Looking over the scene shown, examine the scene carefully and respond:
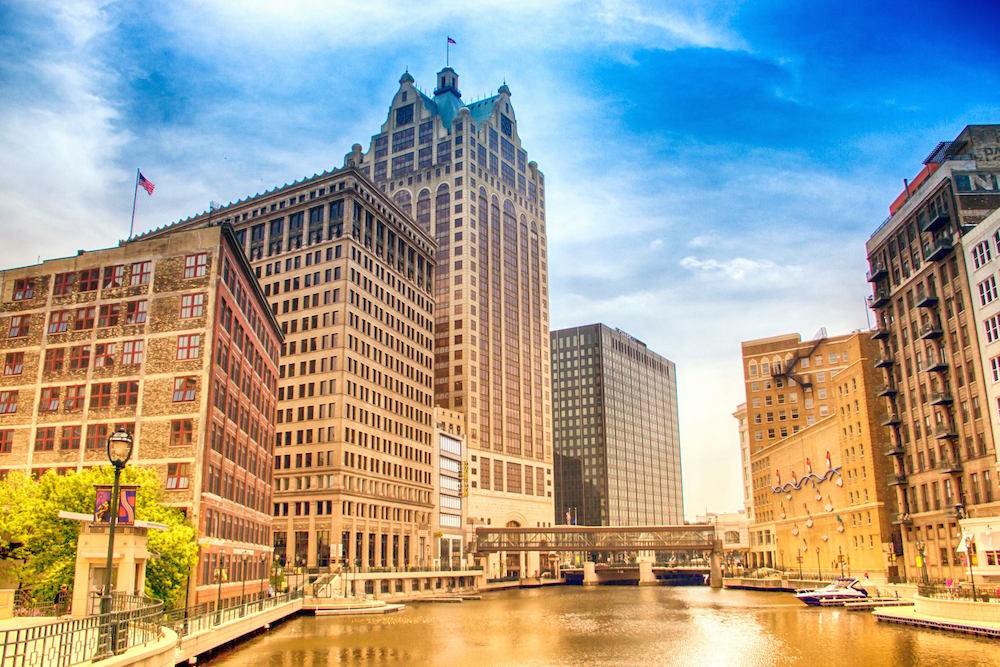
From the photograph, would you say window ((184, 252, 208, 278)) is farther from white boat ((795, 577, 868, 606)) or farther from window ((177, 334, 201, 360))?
white boat ((795, 577, 868, 606))

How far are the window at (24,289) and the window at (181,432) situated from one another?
21.7 m

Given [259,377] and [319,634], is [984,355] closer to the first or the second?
[319,634]

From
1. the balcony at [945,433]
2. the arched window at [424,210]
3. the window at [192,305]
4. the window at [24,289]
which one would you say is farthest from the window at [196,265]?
the arched window at [424,210]

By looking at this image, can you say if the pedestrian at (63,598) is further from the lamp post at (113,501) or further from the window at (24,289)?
the window at (24,289)

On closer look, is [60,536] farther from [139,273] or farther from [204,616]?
[139,273]

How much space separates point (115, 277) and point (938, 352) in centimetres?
8129

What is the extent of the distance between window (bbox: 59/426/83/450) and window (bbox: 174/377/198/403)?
9.26 m

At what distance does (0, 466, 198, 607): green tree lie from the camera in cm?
4775

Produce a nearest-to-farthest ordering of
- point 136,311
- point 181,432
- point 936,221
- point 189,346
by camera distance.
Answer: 1. point 181,432
2. point 189,346
3. point 136,311
4. point 936,221

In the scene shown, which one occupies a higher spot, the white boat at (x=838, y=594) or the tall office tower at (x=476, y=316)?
the tall office tower at (x=476, y=316)

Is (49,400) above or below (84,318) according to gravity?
below

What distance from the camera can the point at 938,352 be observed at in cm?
8456

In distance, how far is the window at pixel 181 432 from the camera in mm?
65000

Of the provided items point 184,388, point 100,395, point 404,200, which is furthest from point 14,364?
point 404,200
